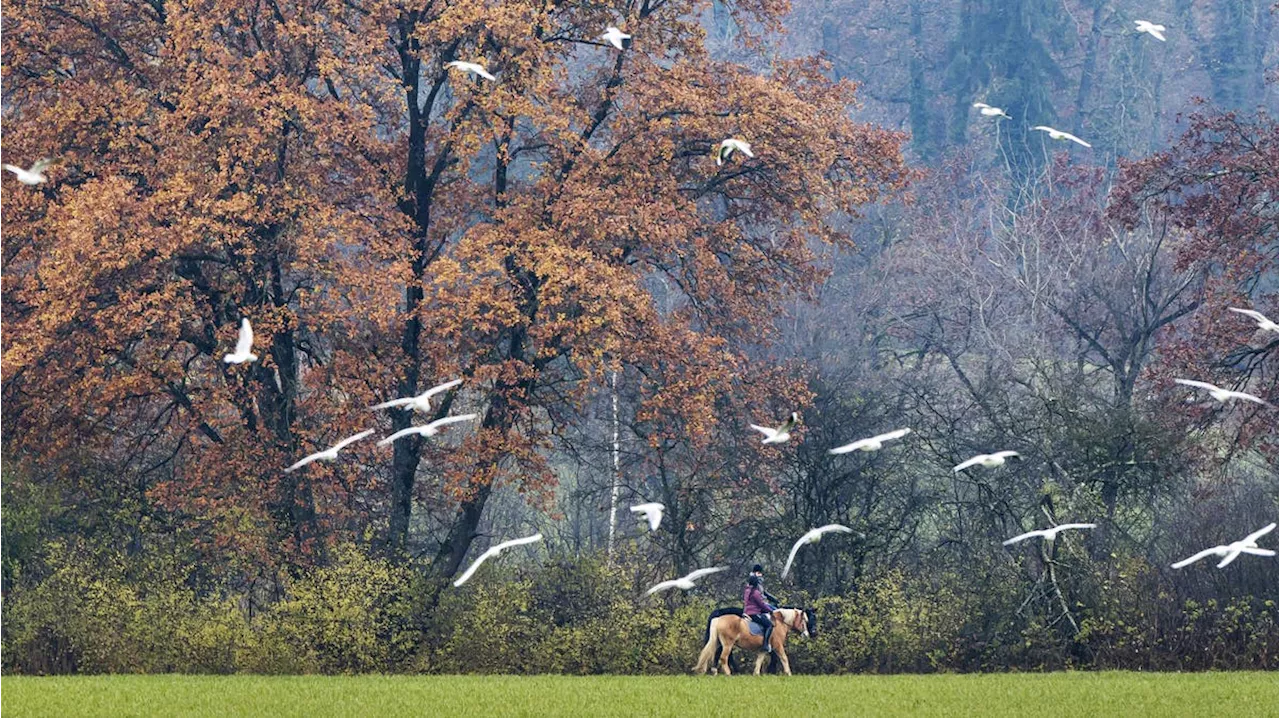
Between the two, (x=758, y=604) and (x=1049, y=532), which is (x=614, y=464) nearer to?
(x=758, y=604)

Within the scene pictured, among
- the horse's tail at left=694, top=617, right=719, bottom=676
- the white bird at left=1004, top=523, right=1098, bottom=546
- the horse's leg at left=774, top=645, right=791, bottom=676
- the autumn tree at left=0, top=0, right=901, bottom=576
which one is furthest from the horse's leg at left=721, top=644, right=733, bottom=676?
the white bird at left=1004, top=523, right=1098, bottom=546

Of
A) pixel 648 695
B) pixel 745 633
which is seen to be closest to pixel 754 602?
pixel 745 633

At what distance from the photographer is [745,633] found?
95.7 ft

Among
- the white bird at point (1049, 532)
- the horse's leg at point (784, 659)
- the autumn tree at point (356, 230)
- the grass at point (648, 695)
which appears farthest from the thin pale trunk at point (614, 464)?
the white bird at point (1049, 532)

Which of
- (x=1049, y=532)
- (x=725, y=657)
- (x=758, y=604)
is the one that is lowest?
(x=725, y=657)

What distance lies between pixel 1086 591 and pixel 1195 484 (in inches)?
571

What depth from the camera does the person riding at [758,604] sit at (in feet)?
92.9

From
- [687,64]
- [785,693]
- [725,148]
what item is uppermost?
[687,64]

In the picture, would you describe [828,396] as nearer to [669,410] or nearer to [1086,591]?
[669,410]

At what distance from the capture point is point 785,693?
26.0 meters

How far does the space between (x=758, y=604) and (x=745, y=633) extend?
0.93 metres

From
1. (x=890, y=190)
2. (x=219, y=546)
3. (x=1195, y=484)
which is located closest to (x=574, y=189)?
(x=890, y=190)

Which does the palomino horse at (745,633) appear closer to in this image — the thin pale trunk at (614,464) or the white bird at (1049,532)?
the white bird at (1049,532)

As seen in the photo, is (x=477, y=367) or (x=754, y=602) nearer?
(x=754, y=602)
